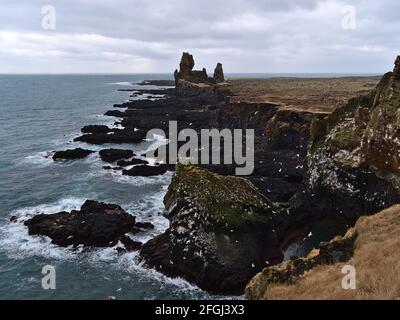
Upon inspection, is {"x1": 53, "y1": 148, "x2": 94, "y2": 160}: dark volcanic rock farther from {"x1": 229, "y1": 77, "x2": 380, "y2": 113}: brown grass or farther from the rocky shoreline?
{"x1": 229, "y1": 77, "x2": 380, "y2": 113}: brown grass

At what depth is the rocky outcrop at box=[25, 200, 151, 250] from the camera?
32438 mm

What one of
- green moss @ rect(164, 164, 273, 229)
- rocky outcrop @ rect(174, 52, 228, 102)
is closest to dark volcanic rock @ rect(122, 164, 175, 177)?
green moss @ rect(164, 164, 273, 229)

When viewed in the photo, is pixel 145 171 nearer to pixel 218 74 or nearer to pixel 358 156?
pixel 358 156

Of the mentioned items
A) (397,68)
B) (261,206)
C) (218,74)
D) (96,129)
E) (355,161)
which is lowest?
(261,206)

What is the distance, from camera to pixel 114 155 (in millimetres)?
59000

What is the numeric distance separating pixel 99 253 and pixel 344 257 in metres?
18.9

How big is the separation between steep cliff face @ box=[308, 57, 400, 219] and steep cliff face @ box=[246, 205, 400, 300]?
8612 mm

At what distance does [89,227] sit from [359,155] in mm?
22153

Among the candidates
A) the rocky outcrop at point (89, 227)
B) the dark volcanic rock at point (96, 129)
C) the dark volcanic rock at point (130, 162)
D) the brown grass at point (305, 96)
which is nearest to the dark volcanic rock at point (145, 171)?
the dark volcanic rock at point (130, 162)

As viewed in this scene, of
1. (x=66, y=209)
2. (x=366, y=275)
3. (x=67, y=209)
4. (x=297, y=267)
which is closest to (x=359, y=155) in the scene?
(x=297, y=267)
